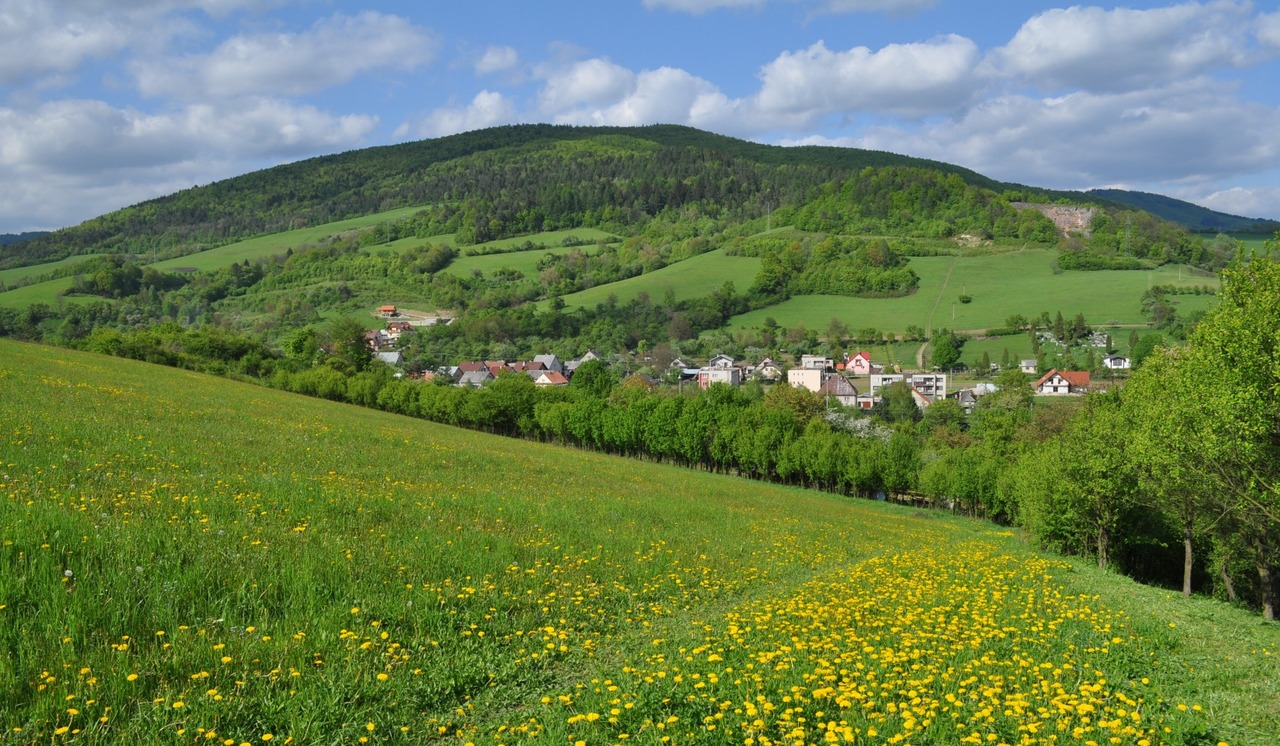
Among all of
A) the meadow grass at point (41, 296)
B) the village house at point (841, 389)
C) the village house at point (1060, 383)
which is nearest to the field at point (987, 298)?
the village house at point (1060, 383)

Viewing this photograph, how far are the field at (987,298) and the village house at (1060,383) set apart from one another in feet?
94.5

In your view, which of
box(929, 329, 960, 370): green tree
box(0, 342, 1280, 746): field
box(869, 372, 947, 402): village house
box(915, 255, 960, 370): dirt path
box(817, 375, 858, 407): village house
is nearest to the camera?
box(0, 342, 1280, 746): field

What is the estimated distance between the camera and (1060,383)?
126m

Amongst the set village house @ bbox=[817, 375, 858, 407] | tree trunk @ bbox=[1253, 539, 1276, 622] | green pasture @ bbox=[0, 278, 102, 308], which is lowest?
village house @ bbox=[817, 375, 858, 407]

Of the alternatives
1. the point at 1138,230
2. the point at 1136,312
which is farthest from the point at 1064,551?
the point at 1138,230

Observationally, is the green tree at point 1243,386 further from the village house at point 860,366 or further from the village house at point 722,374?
the village house at point 860,366

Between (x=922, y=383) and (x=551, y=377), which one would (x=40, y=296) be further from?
(x=922, y=383)

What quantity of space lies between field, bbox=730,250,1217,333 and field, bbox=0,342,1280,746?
504 feet

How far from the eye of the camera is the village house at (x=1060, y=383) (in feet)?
408

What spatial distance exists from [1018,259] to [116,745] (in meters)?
211

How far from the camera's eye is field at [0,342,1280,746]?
7484mm

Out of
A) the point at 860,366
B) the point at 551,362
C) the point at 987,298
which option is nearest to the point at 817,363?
the point at 860,366

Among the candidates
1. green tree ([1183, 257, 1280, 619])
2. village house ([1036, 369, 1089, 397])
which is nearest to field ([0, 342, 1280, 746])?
green tree ([1183, 257, 1280, 619])

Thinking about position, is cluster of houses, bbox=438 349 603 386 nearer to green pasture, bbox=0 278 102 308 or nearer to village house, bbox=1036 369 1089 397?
village house, bbox=1036 369 1089 397
